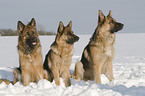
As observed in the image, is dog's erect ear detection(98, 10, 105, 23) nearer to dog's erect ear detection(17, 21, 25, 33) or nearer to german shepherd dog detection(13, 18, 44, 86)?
german shepherd dog detection(13, 18, 44, 86)

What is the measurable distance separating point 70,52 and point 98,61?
0.90 meters

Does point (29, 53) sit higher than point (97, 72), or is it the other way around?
point (29, 53)

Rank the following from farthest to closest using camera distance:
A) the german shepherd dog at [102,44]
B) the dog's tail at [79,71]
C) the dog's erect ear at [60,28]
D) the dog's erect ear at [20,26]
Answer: the dog's tail at [79,71] < the german shepherd dog at [102,44] < the dog's erect ear at [60,28] < the dog's erect ear at [20,26]

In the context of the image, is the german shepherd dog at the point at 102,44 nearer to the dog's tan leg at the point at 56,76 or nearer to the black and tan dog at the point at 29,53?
the dog's tan leg at the point at 56,76

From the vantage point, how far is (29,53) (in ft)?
15.0

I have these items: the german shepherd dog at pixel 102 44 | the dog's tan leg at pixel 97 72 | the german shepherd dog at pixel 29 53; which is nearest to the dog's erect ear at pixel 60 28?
the german shepherd dog at pixel 29 53

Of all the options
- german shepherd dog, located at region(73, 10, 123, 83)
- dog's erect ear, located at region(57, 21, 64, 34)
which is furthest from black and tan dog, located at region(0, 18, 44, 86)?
german shepherd dog, located at region(73, 10, 123, 83)

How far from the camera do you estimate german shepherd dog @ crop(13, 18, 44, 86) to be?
175 inches

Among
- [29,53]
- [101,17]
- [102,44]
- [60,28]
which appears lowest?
[29,53]

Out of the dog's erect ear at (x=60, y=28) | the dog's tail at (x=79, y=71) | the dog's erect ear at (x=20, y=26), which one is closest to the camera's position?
the dog's erect ear at (x=20, y=26)

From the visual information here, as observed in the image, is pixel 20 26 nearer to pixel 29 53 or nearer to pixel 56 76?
pixel 29 53

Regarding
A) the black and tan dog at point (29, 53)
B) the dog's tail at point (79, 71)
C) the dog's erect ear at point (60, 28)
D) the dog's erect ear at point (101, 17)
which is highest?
the dog's erect ear at point (101, 17)

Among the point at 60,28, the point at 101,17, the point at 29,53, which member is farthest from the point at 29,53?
the point at 101,17

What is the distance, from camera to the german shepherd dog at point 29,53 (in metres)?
4.45
